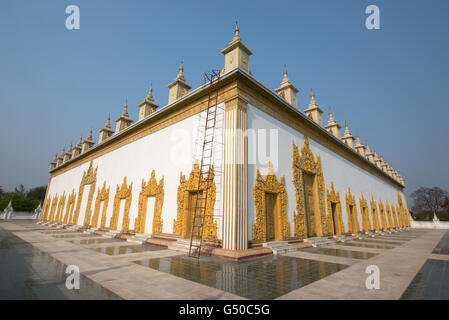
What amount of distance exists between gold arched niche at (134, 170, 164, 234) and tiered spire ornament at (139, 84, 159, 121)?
4.72 meters

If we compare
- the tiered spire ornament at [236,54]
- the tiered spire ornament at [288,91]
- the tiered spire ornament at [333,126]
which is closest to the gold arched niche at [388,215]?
the tiered spire ornament at [333,126]

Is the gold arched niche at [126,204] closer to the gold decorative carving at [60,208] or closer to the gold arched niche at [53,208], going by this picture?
the gold decorative carving at [60,208]

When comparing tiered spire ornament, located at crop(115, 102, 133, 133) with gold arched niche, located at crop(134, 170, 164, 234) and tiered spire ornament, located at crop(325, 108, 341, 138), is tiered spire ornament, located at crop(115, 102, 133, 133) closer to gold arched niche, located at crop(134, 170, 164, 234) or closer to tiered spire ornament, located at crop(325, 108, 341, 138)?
gold arched niche, located at crop(134, 170, 164, 234)

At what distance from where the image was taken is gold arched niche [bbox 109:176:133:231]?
1185 cm

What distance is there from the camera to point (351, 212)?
14789 mm

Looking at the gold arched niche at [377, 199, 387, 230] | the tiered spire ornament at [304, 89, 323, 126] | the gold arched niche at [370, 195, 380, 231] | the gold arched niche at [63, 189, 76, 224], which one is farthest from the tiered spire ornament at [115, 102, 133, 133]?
the gold arched niche at [377, 199, 387, 230]

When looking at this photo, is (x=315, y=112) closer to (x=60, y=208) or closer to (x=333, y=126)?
(x=333, y=126)

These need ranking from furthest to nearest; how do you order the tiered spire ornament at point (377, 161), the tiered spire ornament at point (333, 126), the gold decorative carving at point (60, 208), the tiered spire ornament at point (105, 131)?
the tiered spire ornament at point (377, 161) → the gold decorative carving at point (60, 208) → the tiered spire ornament at point (105, 131) → the tiered spire ornament at point (333, 126)

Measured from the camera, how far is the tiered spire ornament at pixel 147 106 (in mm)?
13445

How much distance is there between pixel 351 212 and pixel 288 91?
998 centimetres

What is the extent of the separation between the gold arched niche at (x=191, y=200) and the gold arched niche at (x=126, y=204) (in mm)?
4625
